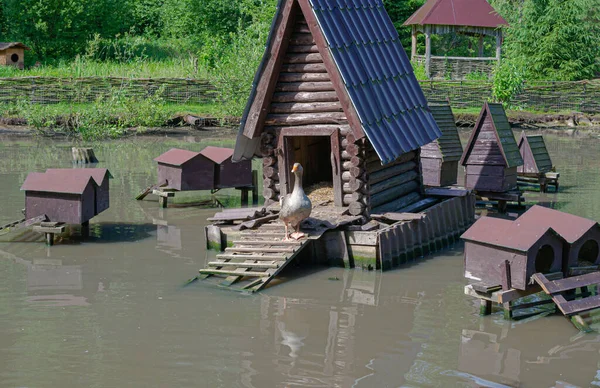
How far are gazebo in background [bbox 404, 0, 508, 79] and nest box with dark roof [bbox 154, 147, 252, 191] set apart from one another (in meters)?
29.9

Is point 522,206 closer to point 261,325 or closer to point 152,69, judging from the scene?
point 261,325

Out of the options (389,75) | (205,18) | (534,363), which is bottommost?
(534,363)

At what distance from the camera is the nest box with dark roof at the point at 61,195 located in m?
15.5

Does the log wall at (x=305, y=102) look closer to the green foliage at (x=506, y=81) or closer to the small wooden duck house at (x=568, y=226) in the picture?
the small wooden duck house at (x=568, y=226)

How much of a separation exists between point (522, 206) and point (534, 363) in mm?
10477

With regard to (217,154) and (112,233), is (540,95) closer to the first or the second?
(217,154)

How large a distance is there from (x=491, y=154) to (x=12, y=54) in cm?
3299

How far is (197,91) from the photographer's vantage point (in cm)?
4072

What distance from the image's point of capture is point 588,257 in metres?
12.8

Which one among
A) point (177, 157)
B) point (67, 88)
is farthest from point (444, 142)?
point (67, 88)

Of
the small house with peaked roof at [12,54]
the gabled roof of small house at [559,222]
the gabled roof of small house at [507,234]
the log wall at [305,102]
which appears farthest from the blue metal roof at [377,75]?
the small house with peaked roof at [12,54]

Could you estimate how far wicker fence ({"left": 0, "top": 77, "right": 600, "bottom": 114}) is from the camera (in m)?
38.0

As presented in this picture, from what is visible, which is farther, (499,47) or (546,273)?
(499,47)

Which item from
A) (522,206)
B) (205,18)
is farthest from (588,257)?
(205,18)
